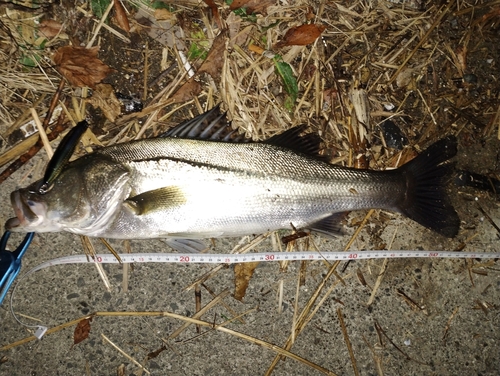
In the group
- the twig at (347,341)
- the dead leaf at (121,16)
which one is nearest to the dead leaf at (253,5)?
the dead leaf at (121,16)

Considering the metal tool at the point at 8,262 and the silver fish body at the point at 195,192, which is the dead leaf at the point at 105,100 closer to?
the silver fish body at the point at 195,192

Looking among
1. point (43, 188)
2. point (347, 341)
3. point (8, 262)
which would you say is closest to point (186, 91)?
point (43, 188)

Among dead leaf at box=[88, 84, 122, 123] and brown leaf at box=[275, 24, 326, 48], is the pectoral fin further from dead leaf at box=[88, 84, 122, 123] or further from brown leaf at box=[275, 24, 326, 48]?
brown leaf at box=[275, 24, 326, 48]

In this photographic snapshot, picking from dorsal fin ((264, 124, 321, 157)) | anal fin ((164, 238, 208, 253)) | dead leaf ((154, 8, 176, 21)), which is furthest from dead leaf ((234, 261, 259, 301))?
dead leaf ((154, 8, 176, 21))

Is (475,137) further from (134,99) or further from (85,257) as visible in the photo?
(85,257)

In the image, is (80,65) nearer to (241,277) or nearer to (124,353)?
(241,277)

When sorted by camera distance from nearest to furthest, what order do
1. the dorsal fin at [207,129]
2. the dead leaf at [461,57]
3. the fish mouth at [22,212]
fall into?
the fish mouth at [22,212] < the dorsal fin at [207,129] < the dead leaf at [461,57]
